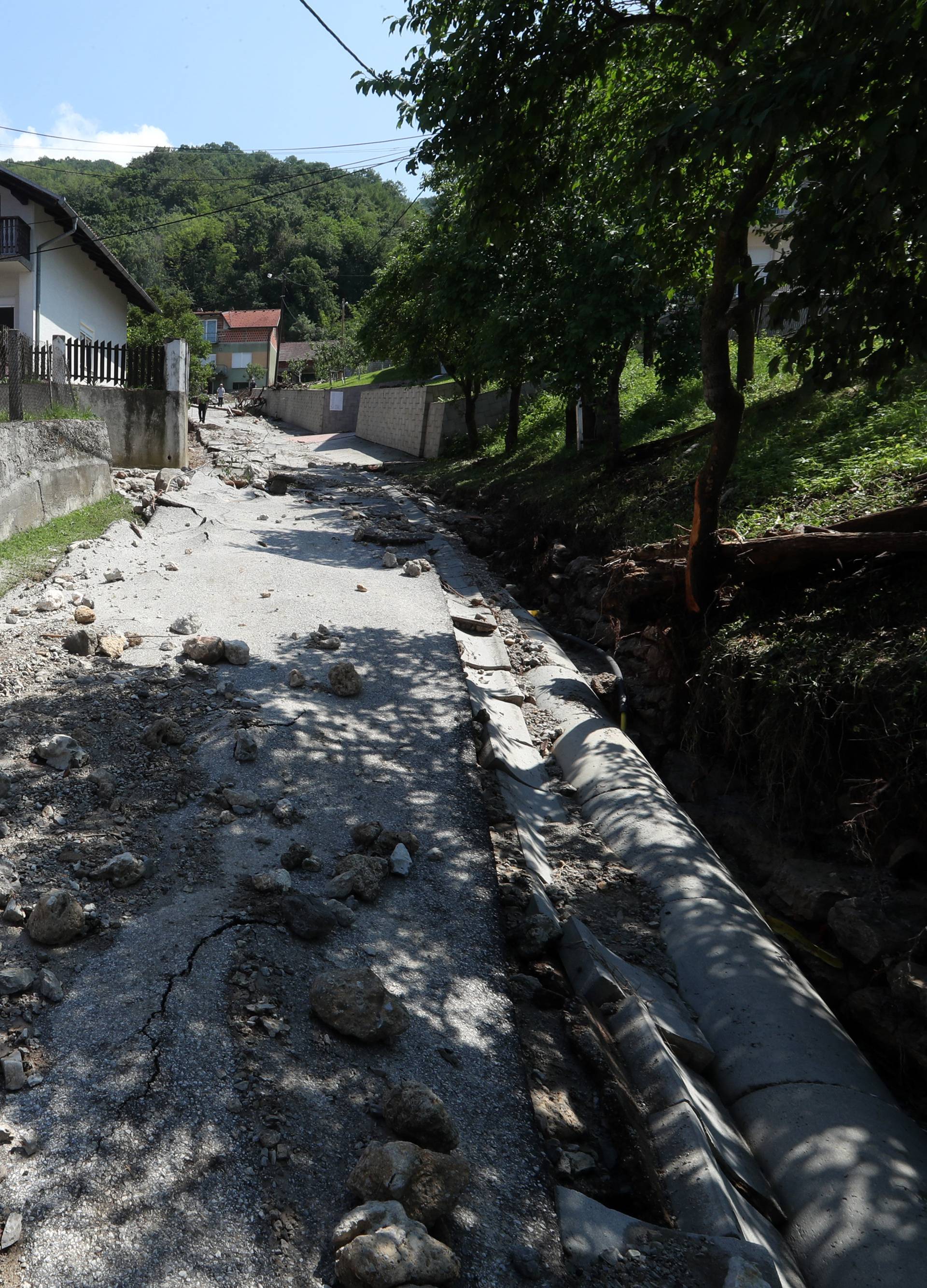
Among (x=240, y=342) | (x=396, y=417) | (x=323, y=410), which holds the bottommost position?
(x=396, y=417)

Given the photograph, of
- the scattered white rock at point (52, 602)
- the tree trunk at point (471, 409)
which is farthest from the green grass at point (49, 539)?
the tree trunk at point (471, 409)

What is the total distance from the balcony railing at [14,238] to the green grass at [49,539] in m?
12.9

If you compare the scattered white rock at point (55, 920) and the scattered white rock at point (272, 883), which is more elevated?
the scattered white rock at point (55, 920)

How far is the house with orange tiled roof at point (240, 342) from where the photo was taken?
6006 cm

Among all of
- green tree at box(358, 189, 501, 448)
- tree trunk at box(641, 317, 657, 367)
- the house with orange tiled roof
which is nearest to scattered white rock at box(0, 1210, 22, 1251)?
tree trunk at box(641, 317, 657, 367)

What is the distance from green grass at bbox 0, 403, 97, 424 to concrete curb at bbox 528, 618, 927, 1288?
7.48 m

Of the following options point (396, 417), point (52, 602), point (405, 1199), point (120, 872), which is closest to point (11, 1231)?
point (405, 1199)

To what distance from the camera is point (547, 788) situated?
5449 millimetres

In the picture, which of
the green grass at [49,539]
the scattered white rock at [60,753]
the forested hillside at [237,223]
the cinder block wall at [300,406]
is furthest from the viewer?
the forested hillside at [237,223]

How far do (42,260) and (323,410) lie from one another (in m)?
15.6

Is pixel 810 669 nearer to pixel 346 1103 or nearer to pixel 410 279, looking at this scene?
pixel 346 1103

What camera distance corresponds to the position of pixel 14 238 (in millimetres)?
19375

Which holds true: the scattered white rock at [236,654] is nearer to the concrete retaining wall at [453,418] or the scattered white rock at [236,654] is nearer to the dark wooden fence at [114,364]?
the dark wooden fence at [114,364]

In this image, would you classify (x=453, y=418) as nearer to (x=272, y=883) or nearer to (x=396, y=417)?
(x=396, y=417)
